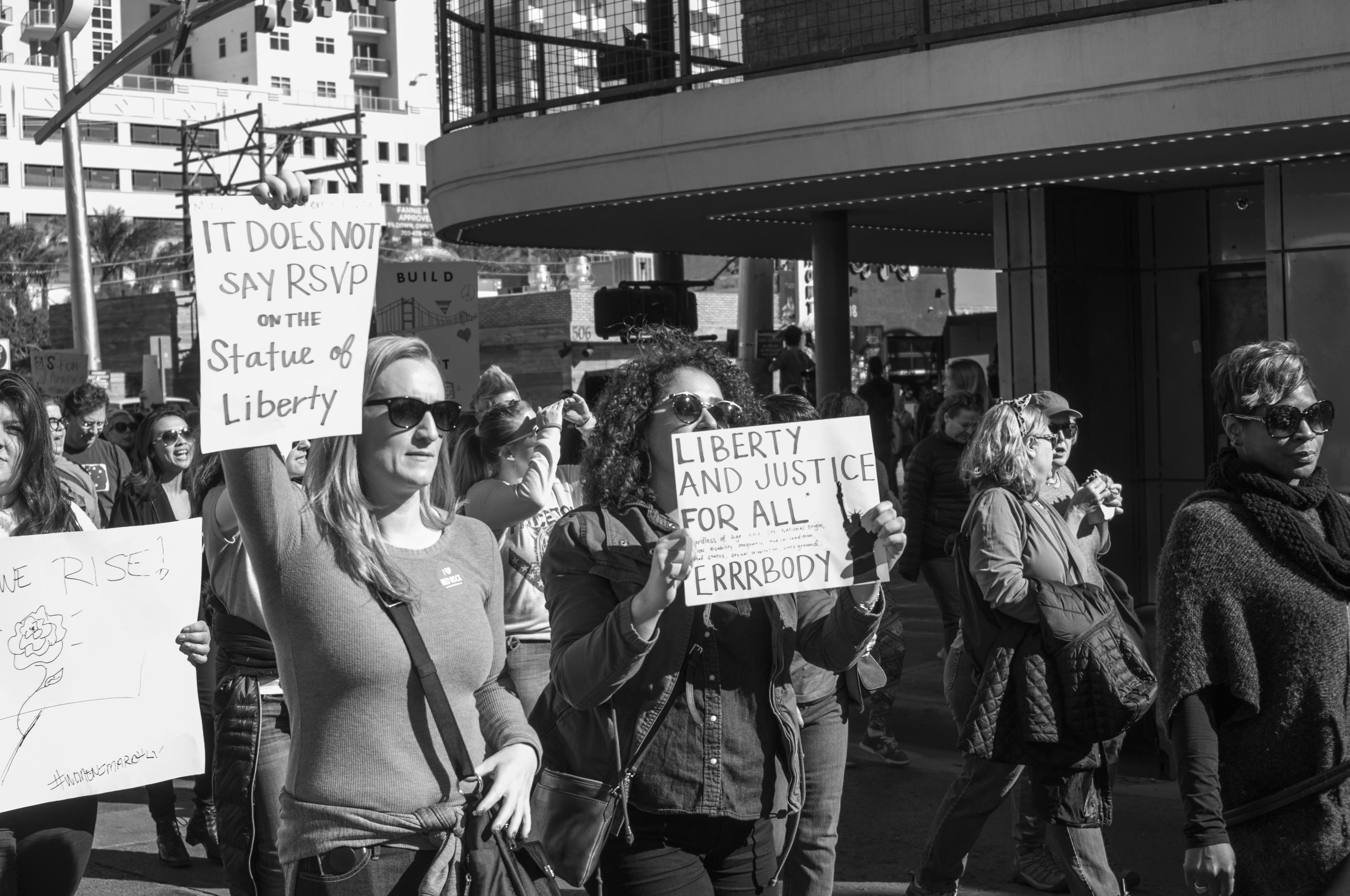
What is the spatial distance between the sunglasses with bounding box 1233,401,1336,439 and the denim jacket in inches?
38.1

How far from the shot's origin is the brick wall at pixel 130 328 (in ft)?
152

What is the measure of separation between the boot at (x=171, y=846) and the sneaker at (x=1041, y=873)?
11.6 ft

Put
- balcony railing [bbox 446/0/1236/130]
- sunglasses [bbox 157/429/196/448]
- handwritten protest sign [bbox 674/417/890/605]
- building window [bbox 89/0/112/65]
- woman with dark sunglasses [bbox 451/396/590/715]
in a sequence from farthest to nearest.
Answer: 1. building window [bbox 89/0/112/65]
2. balcony railing [bbox 446/0/1236/130]
3. sunglasses [bbox 157/429/196/448]
4. woman with dark sunglasses [bbox 451/396/590/715]
5. handwritten protest sign [bbox 674/417/890/605]

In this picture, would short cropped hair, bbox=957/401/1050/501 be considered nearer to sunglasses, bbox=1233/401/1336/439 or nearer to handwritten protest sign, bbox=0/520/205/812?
sunglasses, bbox=1233/401/1336/439

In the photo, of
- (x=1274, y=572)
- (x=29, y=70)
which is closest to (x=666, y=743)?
(x=1274, y=572)

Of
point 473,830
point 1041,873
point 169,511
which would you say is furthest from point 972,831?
point 169,511

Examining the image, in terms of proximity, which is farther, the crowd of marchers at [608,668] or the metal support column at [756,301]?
the metal support column at [756,301]

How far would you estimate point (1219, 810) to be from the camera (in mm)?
3346

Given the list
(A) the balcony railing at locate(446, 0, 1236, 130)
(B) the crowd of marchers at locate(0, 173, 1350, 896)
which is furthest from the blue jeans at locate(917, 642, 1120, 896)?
(A) the balcony railing at locate(446, 0, 1236, 130)

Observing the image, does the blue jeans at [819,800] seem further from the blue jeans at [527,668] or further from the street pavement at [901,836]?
the street pavement at [901,836]

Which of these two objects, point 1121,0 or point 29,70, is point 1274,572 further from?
point 29,70

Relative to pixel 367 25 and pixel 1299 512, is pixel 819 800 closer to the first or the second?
pixel 1299 512

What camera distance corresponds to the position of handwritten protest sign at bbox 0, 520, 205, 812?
3.56 metres

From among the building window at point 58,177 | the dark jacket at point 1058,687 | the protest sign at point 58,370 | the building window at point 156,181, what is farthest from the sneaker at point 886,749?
the building window at point 156,181
